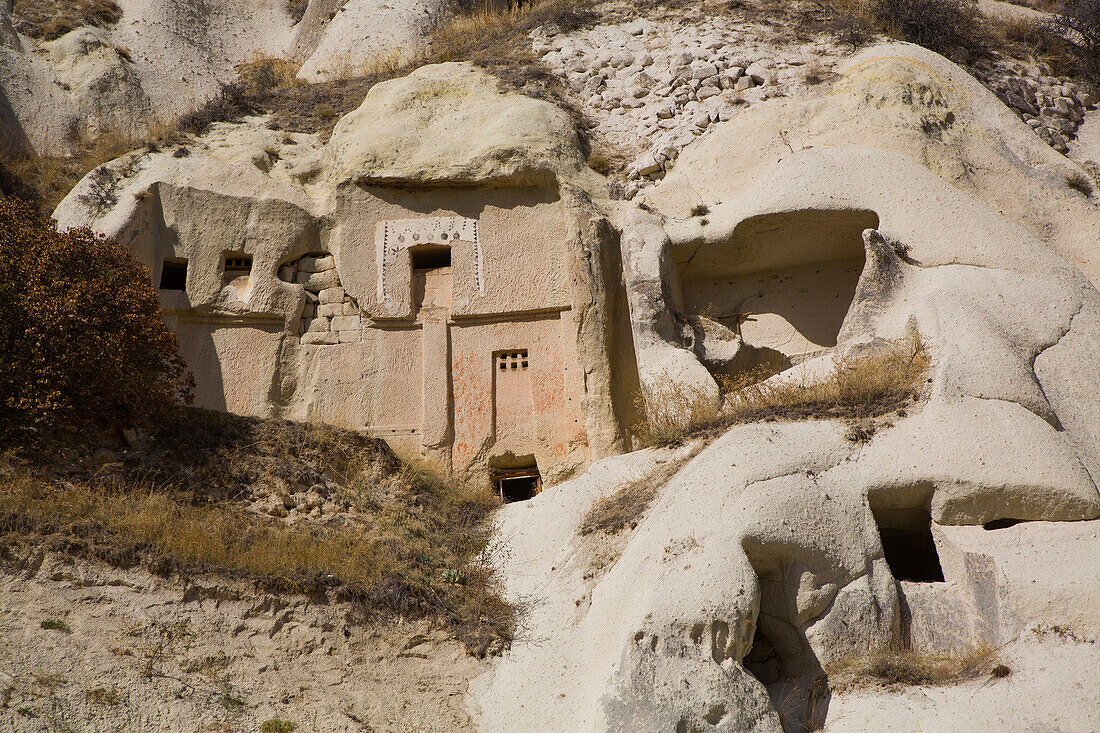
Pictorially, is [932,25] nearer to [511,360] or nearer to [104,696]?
[511,360]

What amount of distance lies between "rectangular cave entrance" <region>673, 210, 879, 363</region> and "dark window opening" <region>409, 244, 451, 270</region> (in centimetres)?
313

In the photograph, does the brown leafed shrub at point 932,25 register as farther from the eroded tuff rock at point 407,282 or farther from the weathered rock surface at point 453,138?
the eroded tuff rock at point 407,282

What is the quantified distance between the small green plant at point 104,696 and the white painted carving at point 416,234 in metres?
6.75

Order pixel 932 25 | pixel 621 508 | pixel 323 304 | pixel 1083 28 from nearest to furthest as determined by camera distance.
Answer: pixel 621 508, pixel 323 304, pixel 932 25, pixel 1083 28

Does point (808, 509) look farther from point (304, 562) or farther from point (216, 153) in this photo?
point (216, 153)

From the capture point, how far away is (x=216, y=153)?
13.3 meters

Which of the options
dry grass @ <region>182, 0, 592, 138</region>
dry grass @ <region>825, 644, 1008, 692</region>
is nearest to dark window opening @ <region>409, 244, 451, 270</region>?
dry grass @ <region>182, 0, 592, 138</region>

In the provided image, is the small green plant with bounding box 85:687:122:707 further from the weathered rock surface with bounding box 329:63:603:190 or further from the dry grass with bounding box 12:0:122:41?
the dry grass with bounding box 12:0:122:41

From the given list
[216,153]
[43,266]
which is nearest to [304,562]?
[43,266]

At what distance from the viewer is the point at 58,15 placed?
18484 mm

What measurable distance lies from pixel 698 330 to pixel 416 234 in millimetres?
3997

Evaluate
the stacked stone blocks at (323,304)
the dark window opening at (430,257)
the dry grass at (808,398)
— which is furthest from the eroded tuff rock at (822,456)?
the stacked stone blocks at (323,304)

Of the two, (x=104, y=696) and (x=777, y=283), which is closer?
(x=104, y=696)

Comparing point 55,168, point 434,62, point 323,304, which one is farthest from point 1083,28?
point 55,168
